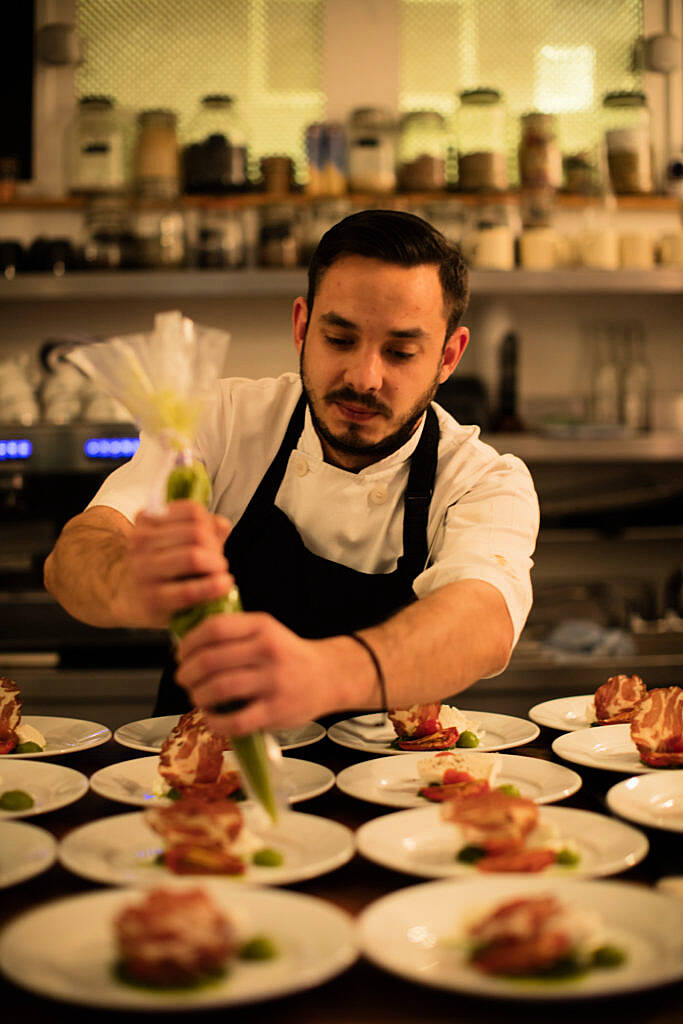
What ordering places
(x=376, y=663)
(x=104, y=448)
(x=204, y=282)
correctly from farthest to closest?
(x=204, y=282), (x=104, y=448), (x=376, y=663)

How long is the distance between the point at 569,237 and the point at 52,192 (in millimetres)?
1567

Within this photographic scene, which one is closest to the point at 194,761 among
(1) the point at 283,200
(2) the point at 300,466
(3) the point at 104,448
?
A: (2) the point at 300,466

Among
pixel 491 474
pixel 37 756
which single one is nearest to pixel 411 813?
pixel 37 756

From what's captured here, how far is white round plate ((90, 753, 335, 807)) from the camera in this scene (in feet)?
3.86

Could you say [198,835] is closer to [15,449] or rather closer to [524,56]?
[15,449]

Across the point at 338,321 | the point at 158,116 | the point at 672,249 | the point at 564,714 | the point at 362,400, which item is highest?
→ the point at 158,116

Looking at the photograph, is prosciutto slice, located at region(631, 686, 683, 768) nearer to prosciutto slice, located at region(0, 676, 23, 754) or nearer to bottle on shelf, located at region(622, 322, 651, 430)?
prosciutto slice, located at region(0, 676, 23, 754)

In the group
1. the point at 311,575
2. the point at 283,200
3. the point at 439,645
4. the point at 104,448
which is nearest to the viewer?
the point at 439,645

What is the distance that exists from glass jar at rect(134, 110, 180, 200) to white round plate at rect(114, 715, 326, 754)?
2.05m

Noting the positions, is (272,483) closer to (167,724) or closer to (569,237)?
(167,724)

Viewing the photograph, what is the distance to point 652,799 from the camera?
1190 mm

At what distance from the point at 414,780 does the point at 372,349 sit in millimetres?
651

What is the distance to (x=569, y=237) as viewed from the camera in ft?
10.8

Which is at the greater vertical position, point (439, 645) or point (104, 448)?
point (104, 448)
